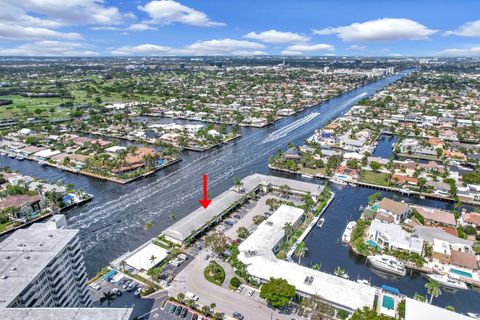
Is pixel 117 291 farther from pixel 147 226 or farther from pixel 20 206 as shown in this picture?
pixel 20 206

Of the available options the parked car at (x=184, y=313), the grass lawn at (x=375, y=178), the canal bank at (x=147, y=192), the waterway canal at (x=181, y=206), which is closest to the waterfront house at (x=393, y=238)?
the waterway canal at (x=181, y=206)

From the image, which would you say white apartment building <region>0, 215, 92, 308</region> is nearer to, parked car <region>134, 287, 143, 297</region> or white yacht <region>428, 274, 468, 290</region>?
parked car <region>134, 287, 143, 297</region>

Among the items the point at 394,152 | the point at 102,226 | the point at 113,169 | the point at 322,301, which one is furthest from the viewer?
the point at 394,152

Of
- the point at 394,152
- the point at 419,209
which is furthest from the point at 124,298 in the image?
the point at 394,152

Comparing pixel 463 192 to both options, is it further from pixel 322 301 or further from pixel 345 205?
pixel 322 301

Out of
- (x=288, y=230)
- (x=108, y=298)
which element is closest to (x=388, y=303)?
(x=288, y=230)

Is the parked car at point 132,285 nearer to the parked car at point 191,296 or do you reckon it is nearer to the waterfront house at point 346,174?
the parked car at point 191,296

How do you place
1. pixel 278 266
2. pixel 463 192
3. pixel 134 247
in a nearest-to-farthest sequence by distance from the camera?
1. pixel 278 266
2. pixel 134 247
3. pixel 463 192
